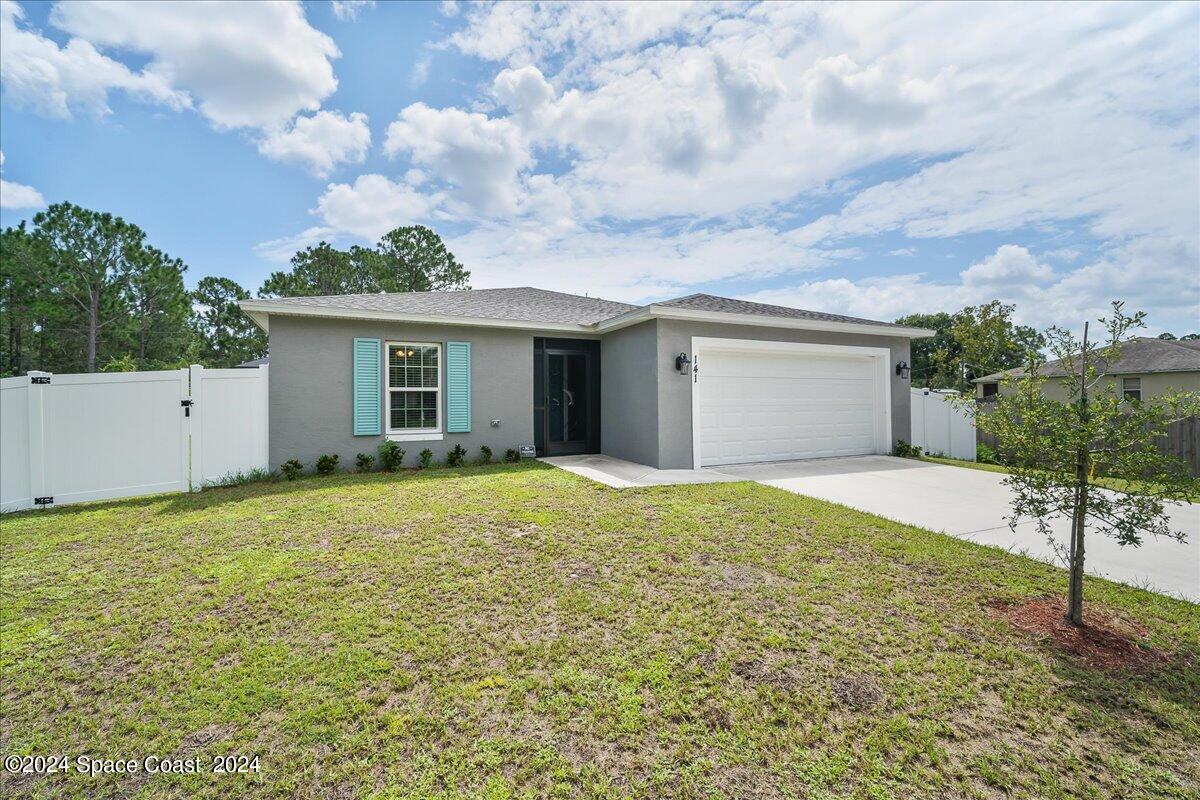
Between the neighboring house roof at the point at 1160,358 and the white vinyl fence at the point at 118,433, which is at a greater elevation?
the neighboring house roof at the point at 1160,358

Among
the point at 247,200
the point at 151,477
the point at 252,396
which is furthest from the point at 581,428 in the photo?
the point at 247,200

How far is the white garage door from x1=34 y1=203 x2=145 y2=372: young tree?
80.9 ft

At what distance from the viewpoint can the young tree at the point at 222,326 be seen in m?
28.9

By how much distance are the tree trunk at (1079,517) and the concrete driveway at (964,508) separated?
46.3 inches

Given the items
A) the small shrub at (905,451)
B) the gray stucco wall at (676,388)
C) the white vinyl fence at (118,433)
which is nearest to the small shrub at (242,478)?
the white vinyl fence at (118,433)

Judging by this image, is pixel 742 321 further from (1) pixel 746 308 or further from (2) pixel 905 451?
(2) pixel 905 451

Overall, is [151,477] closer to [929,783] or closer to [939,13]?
[929,783]

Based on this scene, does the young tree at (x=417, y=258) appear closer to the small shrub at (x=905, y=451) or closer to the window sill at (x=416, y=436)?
the window sill at (x=416, y=436)

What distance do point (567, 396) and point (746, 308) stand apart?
4155 mm

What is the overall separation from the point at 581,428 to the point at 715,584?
23.2ft

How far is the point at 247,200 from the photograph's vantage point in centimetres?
1298

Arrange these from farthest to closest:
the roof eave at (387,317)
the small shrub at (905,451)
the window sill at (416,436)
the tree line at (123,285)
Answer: the tree line at (123,285) → the small shrub at (905,451) → the window sill at (416,436) → the roof eave at (387,317)

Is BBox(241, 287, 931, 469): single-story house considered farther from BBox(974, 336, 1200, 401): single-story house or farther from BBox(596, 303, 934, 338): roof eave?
BBox(974, 336, 1200, 401): single-story house

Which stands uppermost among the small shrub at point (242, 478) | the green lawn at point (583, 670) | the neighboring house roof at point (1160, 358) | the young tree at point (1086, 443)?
the neighboring house roof at point (1160, 358)
